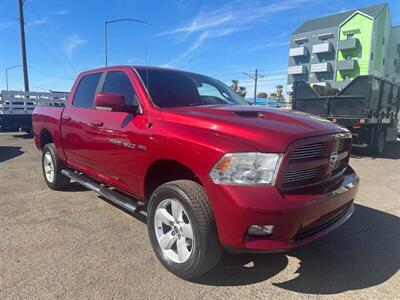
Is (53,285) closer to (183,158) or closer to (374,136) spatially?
(183,158)

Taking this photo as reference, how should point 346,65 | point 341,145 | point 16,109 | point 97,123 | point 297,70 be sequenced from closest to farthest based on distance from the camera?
point 341,145 < point 97,123 < point 16,109 < point 346,65 < point 297,70

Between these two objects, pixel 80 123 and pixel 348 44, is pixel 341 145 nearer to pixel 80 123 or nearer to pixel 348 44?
pixel 80 123

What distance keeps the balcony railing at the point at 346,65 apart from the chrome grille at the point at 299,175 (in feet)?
189

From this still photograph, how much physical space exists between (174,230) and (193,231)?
0.36 m

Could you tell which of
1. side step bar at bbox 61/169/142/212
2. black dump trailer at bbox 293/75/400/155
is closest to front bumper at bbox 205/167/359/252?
side step bar at bbox 61/169/142/212

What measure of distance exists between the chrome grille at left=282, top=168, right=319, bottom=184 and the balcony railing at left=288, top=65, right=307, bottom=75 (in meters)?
62.2

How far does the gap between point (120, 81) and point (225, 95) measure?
138 centimetres

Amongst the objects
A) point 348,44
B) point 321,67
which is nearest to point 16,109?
point 321,67

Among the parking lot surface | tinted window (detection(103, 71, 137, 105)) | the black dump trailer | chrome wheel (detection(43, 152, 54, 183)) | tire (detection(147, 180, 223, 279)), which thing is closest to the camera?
tire (detection(147, 180, 223, 279))

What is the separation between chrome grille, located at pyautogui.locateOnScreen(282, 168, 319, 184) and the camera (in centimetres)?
259

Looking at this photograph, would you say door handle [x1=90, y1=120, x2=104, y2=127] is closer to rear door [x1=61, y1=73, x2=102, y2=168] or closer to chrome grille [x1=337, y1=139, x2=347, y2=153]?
rear door [x1=61, y1=73, x2=102, y2=168]

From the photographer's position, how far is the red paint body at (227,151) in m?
2.48

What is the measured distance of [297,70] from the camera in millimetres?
61469

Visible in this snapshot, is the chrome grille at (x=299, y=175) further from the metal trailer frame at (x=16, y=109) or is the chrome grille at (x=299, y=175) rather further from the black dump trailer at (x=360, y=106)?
the metal trailer frame at (x=16, y=109)
